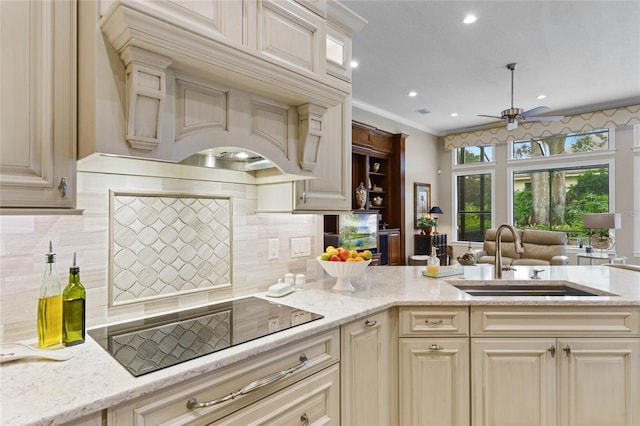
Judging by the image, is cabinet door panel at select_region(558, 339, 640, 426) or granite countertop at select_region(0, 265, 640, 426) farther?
cabinet door panel at select_region(558, 339, 640, 426)

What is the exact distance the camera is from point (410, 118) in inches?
273

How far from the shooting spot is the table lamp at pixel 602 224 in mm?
5191

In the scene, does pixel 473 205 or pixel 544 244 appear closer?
pixel 544 244

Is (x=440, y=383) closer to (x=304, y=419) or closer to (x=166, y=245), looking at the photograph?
(x=304, y=419)

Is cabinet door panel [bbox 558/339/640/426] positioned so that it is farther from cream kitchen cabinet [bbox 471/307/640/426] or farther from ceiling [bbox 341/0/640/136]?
ceiling [bbox 341/0/640/136]

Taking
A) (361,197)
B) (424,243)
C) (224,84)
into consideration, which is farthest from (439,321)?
(424,243)

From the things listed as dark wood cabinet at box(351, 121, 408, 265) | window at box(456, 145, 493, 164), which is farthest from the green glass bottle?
window at box(456, 145, 493, 164)

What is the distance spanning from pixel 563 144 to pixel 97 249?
767cm

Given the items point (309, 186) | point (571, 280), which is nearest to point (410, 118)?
point (571, 280)

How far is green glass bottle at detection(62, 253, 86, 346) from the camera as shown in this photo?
1.20 metres

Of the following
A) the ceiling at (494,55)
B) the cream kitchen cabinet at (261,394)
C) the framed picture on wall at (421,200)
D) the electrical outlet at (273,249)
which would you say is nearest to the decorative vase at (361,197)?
the ceiling at (494,55)

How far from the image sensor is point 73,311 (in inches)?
47.8

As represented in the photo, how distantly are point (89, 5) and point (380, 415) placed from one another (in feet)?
6.84

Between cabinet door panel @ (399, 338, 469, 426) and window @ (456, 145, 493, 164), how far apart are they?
21.8 ft
